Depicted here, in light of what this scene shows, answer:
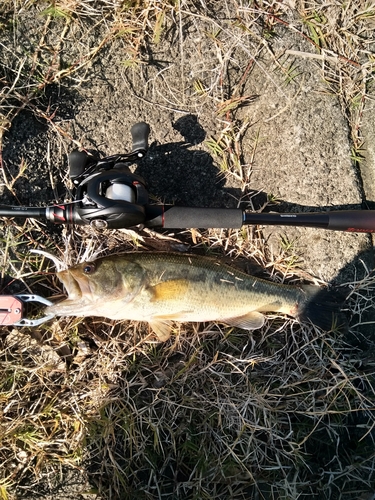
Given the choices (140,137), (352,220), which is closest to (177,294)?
(140,137)

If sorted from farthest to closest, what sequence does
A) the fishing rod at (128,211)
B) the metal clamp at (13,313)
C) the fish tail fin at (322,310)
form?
the fish tail fin at (322,310), the metal clamp at (13,313), the fishing rod at (128,211)

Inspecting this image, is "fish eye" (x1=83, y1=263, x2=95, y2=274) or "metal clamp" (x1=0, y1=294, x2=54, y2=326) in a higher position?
"fish eye" (x1=83, y1=263, x2=95, y2=274)

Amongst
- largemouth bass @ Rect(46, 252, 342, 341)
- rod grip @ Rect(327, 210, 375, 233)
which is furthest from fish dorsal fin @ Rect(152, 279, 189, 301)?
rod grip @ Rect(327, 210, 375, 233)

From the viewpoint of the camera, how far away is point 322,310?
10.3 feet

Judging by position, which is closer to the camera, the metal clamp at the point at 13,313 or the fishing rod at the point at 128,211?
the fishing rod at the point at 128,211

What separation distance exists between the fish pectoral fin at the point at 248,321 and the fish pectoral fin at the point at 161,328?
1.40ft

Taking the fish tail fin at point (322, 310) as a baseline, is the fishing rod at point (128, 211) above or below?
above

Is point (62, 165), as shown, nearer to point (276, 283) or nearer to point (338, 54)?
point (276, 283)

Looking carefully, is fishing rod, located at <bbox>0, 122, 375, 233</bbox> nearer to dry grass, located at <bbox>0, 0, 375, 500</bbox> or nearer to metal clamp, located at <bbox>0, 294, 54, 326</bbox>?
dry grass, located at <bbox>0, 0, 375, 500</bbox>

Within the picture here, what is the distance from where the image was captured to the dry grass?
305 cm

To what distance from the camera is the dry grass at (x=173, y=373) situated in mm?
3055

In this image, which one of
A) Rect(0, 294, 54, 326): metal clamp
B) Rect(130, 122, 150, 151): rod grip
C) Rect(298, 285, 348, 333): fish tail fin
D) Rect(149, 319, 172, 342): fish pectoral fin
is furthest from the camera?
Rect(298, 285, 348, 333): fish tail fin

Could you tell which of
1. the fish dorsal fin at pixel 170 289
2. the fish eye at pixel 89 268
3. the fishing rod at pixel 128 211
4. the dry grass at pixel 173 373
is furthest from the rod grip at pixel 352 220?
the fish eye at pixel 89 268

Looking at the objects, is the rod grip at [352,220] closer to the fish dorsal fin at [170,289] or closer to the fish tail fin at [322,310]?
the fish tail fin at [322,310]
